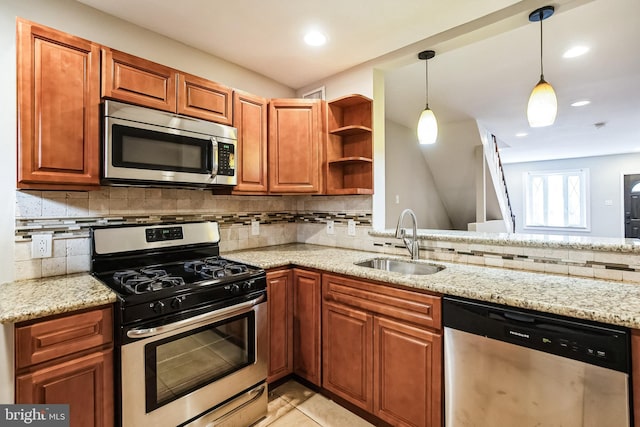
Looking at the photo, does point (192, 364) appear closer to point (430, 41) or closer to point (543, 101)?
point (543, 101)

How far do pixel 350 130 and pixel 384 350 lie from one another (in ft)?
5.67

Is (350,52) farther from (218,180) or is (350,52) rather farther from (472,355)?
(472,355)

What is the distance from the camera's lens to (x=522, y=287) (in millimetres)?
1533

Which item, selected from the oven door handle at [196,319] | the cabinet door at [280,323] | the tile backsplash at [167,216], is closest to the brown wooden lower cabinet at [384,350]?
the cabinet door at [280,323]

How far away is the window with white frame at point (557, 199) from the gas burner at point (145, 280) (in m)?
9.92

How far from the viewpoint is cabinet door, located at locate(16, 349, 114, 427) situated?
125 centimetres

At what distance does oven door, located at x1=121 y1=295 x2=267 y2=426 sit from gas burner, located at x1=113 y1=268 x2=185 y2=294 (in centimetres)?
21

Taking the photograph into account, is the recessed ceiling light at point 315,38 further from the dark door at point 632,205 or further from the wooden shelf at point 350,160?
the dark door at point 632,205

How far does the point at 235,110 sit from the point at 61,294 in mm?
1590

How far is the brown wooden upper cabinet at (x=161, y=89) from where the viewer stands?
5.83ft

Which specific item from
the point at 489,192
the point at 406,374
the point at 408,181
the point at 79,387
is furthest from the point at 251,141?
the point at 489,192

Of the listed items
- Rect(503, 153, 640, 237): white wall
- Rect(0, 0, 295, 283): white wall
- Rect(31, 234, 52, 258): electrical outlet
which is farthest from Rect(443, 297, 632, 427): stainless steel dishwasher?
Rect(503, 153, 640, 237): white wall

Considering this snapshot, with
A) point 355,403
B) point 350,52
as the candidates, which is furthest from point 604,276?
point 350,52

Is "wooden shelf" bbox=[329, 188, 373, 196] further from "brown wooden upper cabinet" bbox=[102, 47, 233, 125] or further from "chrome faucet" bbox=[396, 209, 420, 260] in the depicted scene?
"brown wooden upper cabinet" bbox=[102, 47, 233, 125]
